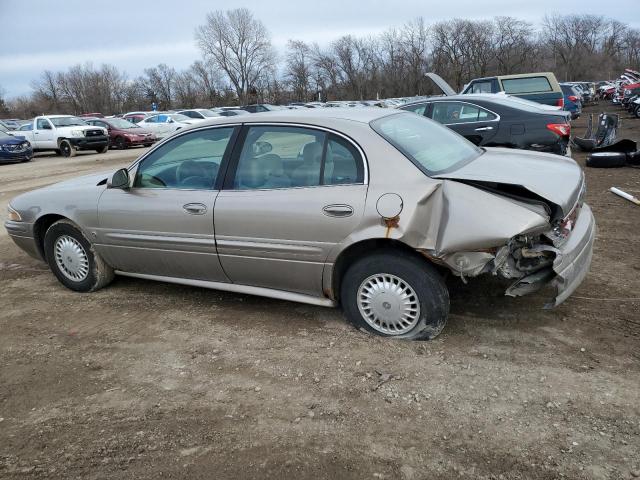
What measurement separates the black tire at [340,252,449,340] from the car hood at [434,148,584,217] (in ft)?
2.01

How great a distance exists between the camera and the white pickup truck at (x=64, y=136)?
21031 millimetres

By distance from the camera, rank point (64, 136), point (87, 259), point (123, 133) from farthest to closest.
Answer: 1. point (123, 133)
2. point (64, 136)
3. point (87, 259)

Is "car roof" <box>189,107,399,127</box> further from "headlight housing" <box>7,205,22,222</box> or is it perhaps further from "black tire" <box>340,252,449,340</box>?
"headlight housing" <box>7,205,22,222</box>

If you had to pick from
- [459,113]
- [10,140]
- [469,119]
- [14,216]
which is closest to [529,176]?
[14,216]

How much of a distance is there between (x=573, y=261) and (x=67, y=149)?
72.0 feet

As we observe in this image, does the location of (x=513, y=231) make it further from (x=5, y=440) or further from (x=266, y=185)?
(x=5, y=440)

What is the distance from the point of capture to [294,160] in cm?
372

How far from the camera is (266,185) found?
377cm

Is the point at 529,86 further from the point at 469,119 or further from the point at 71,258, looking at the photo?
the point at 71,258

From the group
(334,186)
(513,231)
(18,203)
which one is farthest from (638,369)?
(18,203)

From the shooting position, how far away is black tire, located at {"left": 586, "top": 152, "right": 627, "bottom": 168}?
382 inches

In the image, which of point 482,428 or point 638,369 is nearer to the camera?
point 482,428

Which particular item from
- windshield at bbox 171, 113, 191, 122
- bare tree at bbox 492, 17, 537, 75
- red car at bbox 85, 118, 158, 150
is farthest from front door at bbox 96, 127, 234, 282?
bare tree at bbox 492, 17, 537, 75

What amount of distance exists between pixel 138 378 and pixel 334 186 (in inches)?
70.8
